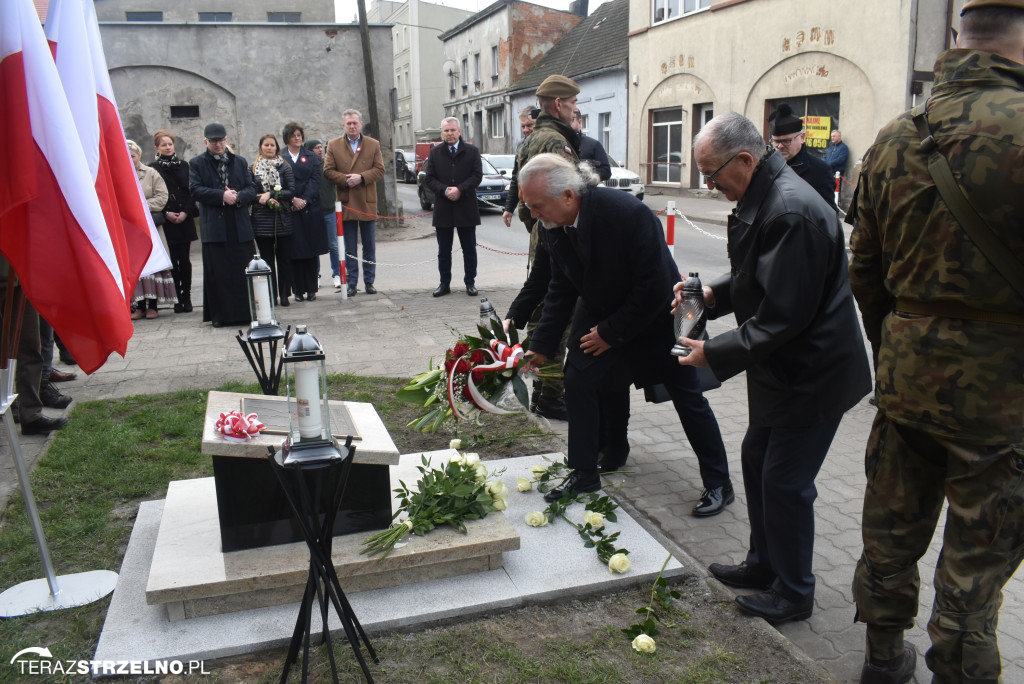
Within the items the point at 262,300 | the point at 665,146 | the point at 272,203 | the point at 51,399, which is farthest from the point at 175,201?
the point at 665,146

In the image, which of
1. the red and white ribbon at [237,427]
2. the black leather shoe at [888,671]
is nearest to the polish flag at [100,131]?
the red and white ribbon at [237,427]

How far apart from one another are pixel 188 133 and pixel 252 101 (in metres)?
1.54

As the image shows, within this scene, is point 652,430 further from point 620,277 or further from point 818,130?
point 818,130

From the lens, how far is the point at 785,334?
9.66 ft

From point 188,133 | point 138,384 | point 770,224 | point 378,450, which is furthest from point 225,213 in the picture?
point 188,133

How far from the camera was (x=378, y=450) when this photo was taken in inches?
136

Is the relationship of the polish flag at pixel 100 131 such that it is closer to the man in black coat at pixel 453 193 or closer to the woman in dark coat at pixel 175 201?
the woman in dark coat at pixel 175 201

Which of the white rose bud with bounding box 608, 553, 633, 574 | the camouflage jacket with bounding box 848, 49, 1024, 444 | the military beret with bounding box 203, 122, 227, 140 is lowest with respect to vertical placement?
the white rose bud with bounding box 608, 553, 633, 574

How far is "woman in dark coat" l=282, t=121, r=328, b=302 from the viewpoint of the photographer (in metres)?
9.84

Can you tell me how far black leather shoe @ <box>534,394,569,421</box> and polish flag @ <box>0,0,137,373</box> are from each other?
316 centimetres

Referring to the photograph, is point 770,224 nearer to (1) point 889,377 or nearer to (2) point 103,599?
(1) point 889,377

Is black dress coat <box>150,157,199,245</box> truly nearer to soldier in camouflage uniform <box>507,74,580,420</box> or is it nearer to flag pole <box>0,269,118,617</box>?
soldier in camouflage uniform <box>507,74,580,420</box>

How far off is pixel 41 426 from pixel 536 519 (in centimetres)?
380

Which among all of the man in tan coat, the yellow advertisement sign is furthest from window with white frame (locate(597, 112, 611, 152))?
the man in tan coat
